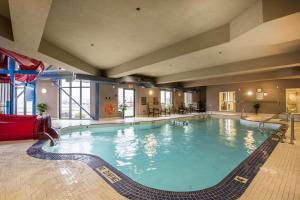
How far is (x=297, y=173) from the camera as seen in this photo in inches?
99.8

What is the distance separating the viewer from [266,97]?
41.2ft

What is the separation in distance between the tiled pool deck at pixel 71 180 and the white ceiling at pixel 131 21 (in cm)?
290

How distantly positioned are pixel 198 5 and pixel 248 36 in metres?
1.42

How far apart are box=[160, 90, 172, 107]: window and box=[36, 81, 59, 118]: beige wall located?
311 inches

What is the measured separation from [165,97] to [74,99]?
739 centimetres

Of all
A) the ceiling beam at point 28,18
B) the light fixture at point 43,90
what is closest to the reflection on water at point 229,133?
the ceiling beam at point 28,18

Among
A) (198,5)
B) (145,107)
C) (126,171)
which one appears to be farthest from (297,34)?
(145,107)

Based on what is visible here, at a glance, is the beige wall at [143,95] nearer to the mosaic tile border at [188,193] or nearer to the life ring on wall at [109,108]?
the life ring on wall at [109,108]

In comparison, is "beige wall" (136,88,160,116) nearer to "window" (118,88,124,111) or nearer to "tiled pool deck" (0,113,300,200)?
"window" (118,88,124,111)

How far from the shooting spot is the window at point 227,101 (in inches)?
577

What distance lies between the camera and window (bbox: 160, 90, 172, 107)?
1378 centimetres

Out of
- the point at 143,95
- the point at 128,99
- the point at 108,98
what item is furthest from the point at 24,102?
the point at 143,95

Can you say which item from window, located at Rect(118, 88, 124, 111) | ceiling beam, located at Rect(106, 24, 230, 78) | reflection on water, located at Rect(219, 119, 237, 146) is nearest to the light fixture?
window, located at Rect(118, 88, 124, 111)

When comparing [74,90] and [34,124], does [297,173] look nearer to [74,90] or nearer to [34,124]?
[34,124]
